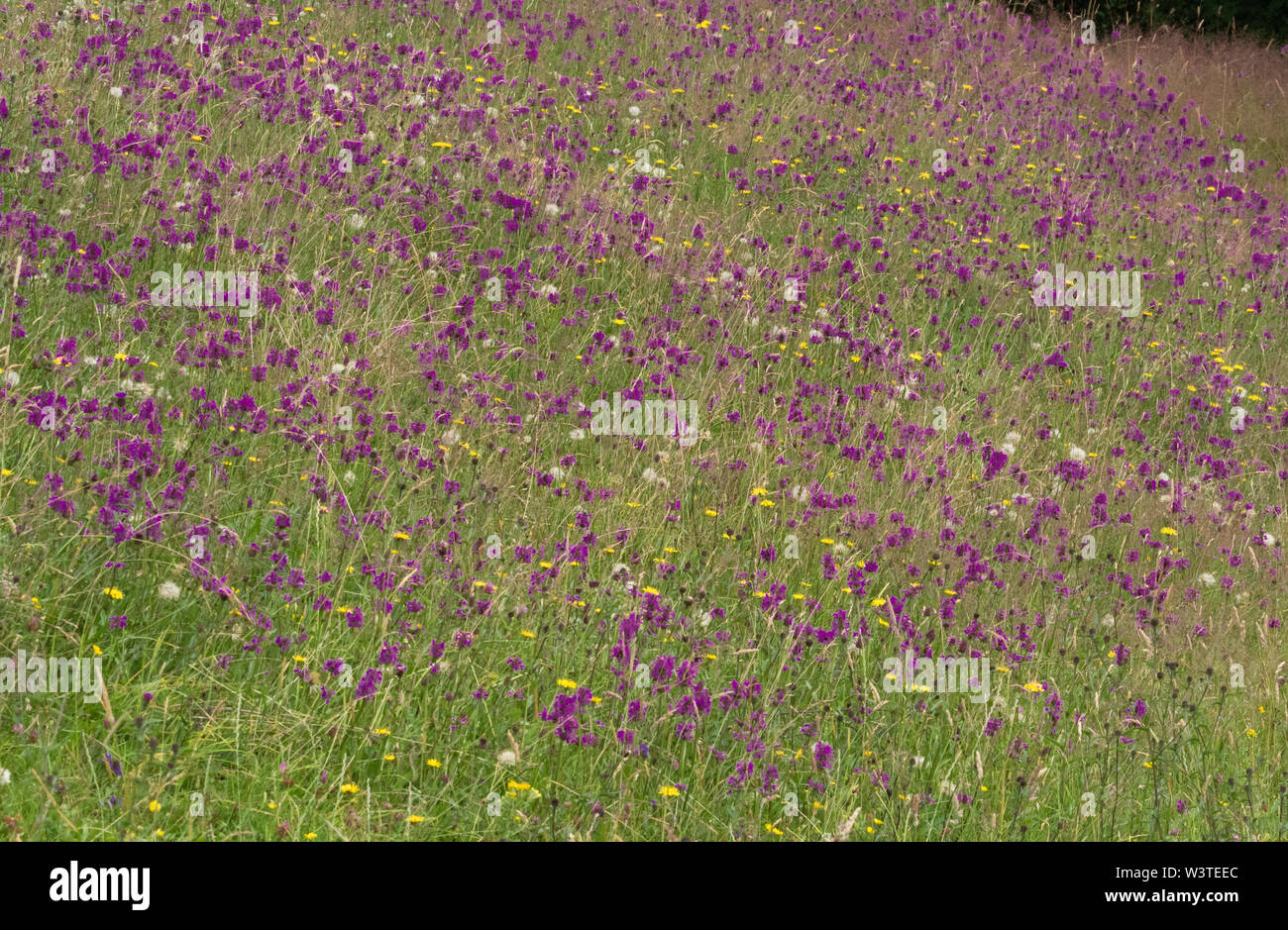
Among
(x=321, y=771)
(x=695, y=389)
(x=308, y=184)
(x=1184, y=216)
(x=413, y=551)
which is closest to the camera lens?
(x=321, y=771)

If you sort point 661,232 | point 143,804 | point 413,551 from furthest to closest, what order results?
point 661,232
point 413,551
point 143,804

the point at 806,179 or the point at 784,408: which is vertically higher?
the point at 806,179

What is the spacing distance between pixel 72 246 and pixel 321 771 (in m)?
3.09

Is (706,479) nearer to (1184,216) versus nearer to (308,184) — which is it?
(308,184)

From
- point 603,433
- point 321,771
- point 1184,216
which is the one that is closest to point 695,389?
point 603,433

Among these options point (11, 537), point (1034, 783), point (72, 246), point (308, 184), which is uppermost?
point (308, 184)

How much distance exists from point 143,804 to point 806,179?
22.0ft

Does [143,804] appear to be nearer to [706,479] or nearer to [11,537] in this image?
[11,537]

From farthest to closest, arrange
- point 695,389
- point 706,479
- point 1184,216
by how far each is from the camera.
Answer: point 1184,216, point 695,389, point 706,479

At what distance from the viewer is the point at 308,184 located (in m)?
6.19

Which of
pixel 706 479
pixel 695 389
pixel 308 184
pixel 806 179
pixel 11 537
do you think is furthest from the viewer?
pixel 806 179

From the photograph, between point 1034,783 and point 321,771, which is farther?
point 1034,783

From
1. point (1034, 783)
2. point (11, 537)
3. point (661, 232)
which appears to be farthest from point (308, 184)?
point (1034, 783)

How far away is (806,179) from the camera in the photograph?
8555 millimetres
